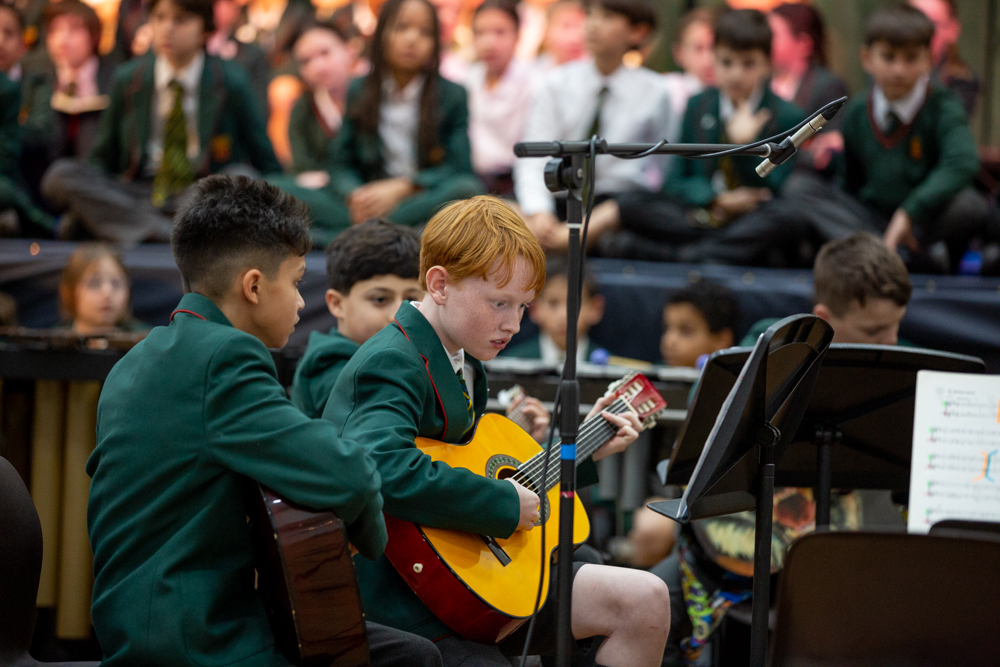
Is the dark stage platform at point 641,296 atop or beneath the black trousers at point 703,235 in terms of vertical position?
beneath

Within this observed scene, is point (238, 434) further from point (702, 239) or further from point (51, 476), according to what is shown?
point (702, 239)

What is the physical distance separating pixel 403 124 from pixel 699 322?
2.08m

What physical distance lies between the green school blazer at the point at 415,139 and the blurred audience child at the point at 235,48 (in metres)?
1.52

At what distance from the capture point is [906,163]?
16.7ft

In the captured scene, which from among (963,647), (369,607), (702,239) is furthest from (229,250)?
Result: (702,239)

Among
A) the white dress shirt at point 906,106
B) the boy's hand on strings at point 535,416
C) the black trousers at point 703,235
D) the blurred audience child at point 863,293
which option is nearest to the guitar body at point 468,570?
the boy's hand on strings at point 535,416

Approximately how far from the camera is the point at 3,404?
382 cm

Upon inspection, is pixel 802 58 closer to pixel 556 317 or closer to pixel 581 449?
pixel 556 317

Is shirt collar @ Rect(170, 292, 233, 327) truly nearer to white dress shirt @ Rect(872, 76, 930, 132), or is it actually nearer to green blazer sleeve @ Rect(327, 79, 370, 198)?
green blazer sleeve @ Rect(327, 79, 370, 198)

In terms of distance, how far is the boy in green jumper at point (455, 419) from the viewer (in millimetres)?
2102

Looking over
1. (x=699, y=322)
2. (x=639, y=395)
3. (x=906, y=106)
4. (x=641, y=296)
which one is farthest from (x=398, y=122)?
(x=639, y=395)

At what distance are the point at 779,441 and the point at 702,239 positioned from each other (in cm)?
287

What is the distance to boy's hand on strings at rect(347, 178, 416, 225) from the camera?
5.06 metres

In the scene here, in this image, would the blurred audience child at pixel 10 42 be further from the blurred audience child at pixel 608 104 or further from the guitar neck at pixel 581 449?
the guitar neck at pixel 581 449
